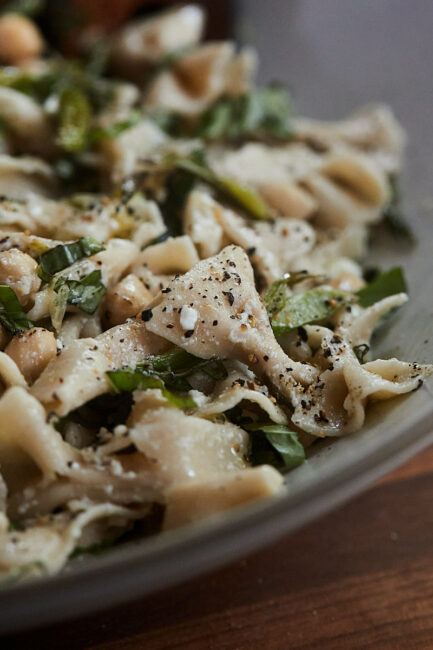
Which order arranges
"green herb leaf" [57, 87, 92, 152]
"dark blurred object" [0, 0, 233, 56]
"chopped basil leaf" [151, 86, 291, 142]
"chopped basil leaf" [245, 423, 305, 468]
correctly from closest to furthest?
"chopped basil leaf" [245, 423, 305, 468], "green herb leaf" [57, 87, 92, 152], "chopped basil leaf" [151, 86, 291, 142], "dark blurred object" [0, 0, 233, 56]

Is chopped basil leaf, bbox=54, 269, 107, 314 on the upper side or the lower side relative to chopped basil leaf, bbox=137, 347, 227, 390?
upper

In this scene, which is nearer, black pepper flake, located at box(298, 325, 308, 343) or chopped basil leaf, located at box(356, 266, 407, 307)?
black pepper flake, located at box(298, 325, 308, 343)

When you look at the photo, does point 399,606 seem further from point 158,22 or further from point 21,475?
point 158,22

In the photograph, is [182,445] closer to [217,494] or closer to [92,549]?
[217,494]

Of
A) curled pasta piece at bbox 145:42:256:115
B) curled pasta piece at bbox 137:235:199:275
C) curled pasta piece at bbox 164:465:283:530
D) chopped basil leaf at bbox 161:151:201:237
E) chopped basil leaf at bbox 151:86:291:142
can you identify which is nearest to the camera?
curled pasta piece at bbox 164:465:283:530

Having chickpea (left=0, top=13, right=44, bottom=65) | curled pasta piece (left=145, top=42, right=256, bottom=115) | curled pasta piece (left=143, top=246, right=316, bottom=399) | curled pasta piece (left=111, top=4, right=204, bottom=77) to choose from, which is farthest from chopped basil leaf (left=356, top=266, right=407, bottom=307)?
chickpea (left=0, top=13, right=44, bottom=65)

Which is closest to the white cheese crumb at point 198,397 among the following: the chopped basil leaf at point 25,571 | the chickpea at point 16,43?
the chopped basil leaf at point 25,571

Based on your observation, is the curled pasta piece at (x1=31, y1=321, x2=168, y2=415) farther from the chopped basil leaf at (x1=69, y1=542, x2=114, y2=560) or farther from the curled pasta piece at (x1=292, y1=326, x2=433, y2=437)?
the curled pasta piece at (x1=292, y1=326, x2=433, y2=437)
